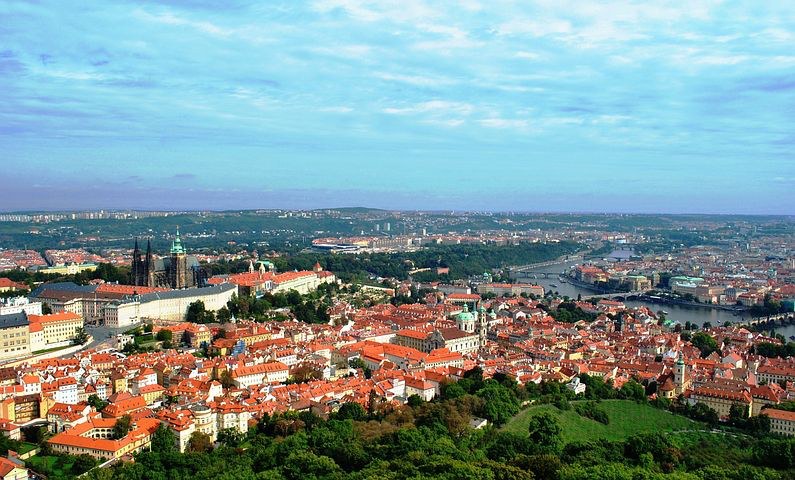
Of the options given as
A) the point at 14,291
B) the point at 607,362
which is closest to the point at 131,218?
the point at 14,291

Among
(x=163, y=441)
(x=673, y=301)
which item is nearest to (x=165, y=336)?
(x=163, y=441)

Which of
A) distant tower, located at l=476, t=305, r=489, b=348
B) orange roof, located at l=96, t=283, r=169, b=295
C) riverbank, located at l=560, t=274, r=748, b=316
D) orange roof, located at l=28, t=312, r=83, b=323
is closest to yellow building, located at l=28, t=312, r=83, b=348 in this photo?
orange roof, located at l=28, t=312, r=83, b=323

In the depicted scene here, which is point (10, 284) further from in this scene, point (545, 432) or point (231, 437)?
point (545, 432)

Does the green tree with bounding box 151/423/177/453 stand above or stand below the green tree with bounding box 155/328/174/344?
below

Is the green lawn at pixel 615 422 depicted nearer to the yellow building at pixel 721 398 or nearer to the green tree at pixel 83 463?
the yellow building at pixel 721 398

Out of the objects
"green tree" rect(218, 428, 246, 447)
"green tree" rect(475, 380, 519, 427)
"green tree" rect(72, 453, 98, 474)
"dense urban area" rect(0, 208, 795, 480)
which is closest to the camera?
"green tree" rect(72, 453, 98, 474)

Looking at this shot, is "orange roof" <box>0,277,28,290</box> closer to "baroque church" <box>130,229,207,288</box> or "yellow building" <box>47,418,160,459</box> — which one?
"baroque church" <box>130,229,207,288</box>

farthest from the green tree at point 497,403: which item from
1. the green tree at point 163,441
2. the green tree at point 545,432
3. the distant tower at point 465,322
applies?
the distant tower at point 465,322

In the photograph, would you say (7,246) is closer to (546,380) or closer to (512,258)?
(512,258)
